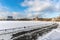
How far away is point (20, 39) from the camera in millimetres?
3473

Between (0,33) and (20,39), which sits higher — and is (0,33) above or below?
above

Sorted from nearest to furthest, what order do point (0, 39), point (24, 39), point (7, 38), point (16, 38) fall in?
point (0, 39)
point (7, 38)
point (16, 38)
point (24, 39)

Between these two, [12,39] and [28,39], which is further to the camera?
[28,39]

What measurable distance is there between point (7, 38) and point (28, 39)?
998 millimetres

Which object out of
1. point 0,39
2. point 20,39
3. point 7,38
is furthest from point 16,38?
point 0,39

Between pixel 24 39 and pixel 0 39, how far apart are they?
3.41ft

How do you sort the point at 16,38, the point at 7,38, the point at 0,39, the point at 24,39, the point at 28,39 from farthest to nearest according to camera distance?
the point at 28,39 → the point at 24,39 → the point at 16,38 → the point at 7,38 → the point at 0,39

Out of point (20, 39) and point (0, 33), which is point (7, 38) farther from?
point (20, 39)

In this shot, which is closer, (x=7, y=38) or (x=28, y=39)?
(x=7, y=38)

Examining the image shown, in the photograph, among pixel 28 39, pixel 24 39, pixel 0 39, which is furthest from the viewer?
pixel 28 39

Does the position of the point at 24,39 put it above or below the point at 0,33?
below

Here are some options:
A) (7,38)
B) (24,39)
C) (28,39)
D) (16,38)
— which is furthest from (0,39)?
(28,39)

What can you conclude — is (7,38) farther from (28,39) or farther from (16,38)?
(28,39)

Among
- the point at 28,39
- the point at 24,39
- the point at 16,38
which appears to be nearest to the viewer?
the point at 16,38
